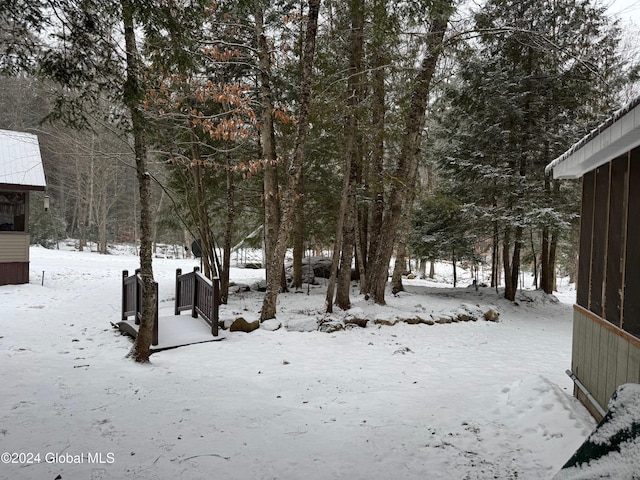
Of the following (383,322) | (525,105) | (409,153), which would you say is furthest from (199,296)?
(525,105)

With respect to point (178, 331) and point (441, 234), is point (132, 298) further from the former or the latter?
point (441, 234)

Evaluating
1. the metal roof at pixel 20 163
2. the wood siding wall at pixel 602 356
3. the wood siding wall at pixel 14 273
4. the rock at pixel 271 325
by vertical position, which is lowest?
the rock at pixel 271 325

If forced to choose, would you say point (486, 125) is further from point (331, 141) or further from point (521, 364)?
point (521, 364)

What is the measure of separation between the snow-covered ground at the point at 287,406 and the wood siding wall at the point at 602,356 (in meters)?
0.31

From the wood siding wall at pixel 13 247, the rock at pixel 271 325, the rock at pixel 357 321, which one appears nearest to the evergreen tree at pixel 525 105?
the rock at pixel 357 321

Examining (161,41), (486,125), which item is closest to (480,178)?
(486,125)

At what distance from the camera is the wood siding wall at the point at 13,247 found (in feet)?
40.2

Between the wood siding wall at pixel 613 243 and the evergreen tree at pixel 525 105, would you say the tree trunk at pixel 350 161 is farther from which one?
the wood siding wall at pixel 613 243

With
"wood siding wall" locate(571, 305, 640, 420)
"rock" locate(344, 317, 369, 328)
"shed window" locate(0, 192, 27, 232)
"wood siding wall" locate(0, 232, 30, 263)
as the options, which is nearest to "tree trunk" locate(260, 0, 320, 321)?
"rock" locate(344, 317, 369, 328)

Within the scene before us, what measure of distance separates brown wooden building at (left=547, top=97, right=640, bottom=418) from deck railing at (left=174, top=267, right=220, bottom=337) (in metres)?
5.67

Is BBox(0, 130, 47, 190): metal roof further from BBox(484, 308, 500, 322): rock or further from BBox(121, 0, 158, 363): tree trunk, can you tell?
BBox(484, 308, 500, 322): rock

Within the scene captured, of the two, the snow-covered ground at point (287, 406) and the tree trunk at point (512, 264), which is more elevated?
the tree trunk at point (512, 264)

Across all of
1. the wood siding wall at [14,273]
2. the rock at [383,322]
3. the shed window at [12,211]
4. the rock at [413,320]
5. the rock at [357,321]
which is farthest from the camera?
the shed window at [12,211]

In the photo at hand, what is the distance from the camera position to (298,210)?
38.8 ft
